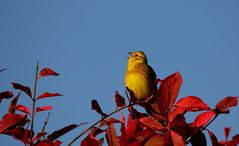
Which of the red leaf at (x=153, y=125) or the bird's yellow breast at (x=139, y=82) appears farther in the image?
the bird's yellow breast at (x=139, y=82)

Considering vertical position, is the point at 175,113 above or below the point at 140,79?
below

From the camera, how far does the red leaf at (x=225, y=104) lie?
6.47ft

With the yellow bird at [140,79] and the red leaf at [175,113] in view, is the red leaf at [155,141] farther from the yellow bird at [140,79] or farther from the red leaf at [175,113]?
the yellow bird at [140,79]

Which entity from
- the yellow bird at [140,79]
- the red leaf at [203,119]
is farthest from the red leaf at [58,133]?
the yellow bird at [140,79]

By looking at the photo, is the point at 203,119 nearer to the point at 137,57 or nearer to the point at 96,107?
the point at 96,107

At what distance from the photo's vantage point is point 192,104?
1.99m

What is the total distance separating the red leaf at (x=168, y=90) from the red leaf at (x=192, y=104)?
0.09m

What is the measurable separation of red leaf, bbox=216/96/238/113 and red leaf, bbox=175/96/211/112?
0.06 meters

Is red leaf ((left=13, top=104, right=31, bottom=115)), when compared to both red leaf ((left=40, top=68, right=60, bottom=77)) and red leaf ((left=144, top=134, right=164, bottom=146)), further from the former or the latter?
red leaf ((left=144, top=134, right=164, bottom=146))

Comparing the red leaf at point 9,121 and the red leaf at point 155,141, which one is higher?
the red leaf at point 9,121

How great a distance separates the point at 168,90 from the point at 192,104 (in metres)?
0.18

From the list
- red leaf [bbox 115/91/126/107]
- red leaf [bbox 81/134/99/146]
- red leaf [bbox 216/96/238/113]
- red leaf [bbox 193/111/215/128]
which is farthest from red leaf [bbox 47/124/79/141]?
red leaf [bbox 216/96/238/113]

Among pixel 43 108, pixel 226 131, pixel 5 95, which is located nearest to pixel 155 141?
pixel 226 131

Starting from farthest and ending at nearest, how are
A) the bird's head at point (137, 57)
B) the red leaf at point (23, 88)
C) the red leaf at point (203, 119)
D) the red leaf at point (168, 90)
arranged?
the bird's head at point (137, 57)
the red leaf at point (23, 88)
the red leaf at point (203, 119)
the red leaf at point (168, 90)
